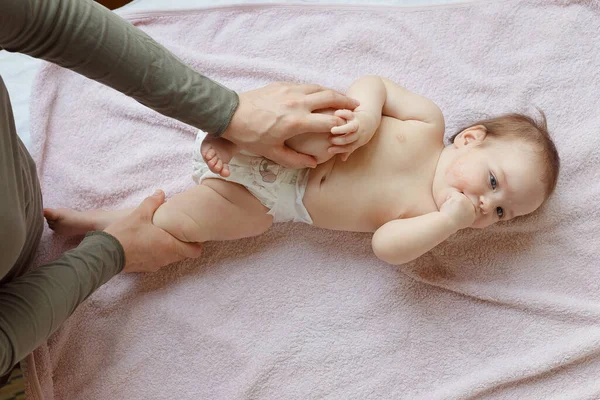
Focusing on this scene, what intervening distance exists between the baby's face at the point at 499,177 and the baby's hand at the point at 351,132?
211 millimetres

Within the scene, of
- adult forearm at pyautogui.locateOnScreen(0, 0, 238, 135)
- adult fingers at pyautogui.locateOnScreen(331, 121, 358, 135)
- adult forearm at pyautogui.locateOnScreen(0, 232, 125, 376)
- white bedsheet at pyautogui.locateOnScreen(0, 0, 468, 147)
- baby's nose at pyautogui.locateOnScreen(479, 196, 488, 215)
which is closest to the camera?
adult forearm at pyautogui.locateOnScreen(0, 0, 238, 135)

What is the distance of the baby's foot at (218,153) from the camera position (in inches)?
43.0

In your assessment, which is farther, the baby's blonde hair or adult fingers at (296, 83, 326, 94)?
the baby's blonde hair

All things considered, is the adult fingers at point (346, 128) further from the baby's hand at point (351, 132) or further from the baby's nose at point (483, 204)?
the baby's nose at point (483, 204)

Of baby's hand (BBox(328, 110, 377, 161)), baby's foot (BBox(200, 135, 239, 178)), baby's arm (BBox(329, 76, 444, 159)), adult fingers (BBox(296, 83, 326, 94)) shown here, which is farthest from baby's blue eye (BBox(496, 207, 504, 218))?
baby's foot (BBox(200, 135, 239, 178))

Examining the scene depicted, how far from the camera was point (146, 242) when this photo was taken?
1.30m

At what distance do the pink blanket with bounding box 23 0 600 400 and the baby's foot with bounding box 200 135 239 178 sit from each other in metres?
0.35

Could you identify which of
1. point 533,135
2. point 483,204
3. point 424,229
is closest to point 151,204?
point 424,229

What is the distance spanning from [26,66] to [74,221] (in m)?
0.46

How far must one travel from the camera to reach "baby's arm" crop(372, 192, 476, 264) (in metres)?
1.22

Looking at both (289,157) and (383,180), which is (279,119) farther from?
(383,180)

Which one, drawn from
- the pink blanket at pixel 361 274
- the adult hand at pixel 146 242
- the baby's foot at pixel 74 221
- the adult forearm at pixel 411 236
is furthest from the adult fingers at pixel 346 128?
the baby's foot at pixel 74 221

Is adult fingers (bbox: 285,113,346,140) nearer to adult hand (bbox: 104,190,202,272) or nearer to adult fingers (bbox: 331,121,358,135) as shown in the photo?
adult fingers (bbox: 331,121,358,135)

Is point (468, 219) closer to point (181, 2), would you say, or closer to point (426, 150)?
point (426, 150)
